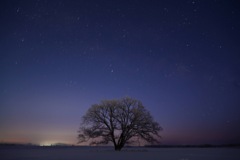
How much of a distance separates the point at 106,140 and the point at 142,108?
8.38 meters

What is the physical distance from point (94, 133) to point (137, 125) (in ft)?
24.7

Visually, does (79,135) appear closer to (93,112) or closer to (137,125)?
(93,112)

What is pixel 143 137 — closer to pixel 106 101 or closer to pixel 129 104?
pixel 129 104

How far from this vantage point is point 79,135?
4175cm

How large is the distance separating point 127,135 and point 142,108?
5387 millimetres

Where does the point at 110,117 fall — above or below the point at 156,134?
above

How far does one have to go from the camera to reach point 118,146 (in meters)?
43.3

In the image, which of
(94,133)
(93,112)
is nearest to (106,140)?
(94,133)

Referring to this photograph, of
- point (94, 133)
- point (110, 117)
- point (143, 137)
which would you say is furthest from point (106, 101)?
point (143, 137)

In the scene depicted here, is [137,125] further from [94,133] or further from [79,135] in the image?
[79,135]

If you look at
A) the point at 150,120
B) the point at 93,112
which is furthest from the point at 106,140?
the point at 150,120

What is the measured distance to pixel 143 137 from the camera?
41500 millimetres

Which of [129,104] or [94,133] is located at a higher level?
[129,104]

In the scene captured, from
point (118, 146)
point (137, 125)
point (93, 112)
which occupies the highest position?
point (93, 112)
